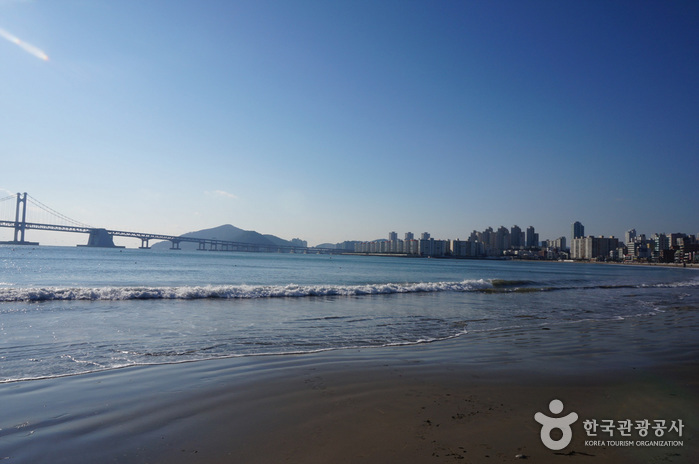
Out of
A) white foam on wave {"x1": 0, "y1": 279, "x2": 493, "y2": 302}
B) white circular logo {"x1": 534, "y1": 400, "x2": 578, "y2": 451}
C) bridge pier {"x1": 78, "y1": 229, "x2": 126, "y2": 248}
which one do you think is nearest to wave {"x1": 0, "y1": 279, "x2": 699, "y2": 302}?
white foam on wave {"x1": 0, "y1": 279, "x2": 493, "y2": 302}

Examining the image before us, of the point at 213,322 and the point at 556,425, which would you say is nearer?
the point at 556,425

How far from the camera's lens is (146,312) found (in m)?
12.9

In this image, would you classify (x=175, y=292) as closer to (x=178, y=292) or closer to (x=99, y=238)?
(x=178, y=292)

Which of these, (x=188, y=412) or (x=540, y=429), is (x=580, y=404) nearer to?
(x=540, y=429)

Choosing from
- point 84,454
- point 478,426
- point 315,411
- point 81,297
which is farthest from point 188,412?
point 81,297

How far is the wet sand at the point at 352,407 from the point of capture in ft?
11.5

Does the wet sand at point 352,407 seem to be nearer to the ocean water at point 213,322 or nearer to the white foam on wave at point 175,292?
the ocean water at point 213,322

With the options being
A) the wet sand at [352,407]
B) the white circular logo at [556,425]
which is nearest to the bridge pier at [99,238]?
the wet sand at [352,407]

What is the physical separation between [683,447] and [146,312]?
14.1 m

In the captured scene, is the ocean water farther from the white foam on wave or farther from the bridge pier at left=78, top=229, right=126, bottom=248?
the bridge pier at left=78, top=229, right=126, bottom=248

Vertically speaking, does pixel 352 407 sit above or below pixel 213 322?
above

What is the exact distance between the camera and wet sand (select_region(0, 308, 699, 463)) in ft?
11.5

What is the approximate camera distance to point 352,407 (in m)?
4.68

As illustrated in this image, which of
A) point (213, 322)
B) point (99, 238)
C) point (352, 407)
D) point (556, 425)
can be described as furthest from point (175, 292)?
point (99, 238)
